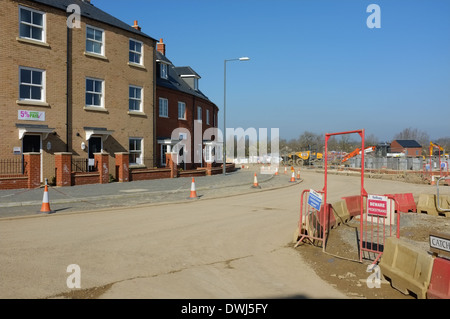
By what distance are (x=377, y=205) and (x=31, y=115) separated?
59.3ft

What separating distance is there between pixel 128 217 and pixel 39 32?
1416 cm

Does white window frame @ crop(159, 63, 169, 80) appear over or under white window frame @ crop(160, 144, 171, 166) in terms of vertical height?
over

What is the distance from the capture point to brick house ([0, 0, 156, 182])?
18.4 metres

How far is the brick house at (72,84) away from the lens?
60.2ft

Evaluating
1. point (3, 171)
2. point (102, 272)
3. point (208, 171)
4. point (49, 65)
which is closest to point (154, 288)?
point (102, 272)

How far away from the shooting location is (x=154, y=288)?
4996mm

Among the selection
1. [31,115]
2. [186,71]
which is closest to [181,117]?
[186,71]

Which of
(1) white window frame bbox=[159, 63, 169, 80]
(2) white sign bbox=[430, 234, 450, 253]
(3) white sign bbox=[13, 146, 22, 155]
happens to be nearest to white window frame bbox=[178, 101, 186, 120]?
(1) white window frame bbox=[159, 63, 169, 80]

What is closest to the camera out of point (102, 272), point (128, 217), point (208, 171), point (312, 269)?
point (102, 272)

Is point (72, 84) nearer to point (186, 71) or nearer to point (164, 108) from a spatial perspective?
point (164, 108)

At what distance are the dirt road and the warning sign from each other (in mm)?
1665

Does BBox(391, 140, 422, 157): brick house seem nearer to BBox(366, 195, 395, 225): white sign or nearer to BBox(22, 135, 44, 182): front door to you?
BBox(22, 135, 44, 182): front door

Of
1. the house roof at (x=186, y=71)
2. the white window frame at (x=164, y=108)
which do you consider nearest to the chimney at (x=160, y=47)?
the house roof at (x=186, y=71)

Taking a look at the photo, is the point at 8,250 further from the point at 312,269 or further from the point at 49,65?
the point at 49,65
